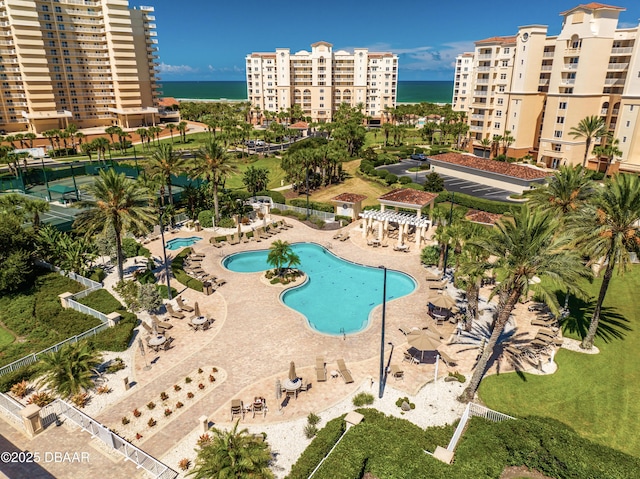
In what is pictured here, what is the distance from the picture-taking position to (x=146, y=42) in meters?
144

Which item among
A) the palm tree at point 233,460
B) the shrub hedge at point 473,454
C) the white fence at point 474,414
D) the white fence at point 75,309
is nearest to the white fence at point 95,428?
the palm tree at point 233,460

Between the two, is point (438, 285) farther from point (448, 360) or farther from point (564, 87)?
point (564, 87)

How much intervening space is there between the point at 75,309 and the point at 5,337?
4.37 m

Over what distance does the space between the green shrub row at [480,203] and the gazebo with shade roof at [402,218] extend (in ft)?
24.3

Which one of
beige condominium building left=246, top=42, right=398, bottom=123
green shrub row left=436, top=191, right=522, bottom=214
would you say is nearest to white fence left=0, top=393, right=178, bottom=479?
green shrub row left=436, top=191, right=522, bottom=214

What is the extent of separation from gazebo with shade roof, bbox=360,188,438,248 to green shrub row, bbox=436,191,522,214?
7.40 m

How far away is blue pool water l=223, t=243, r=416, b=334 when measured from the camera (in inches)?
1282

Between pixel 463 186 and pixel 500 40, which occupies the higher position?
pixel 500 40

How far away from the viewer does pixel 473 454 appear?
722 inches

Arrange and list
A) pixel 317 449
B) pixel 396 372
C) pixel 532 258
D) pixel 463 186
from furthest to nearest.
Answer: pixel 463 186 → pixel 396 372 → pixel 532 258 → pixel 317 449

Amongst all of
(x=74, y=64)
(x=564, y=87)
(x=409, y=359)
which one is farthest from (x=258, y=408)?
(x=74, y=64)

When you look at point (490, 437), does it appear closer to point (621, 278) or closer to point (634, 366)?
point (634, 366)

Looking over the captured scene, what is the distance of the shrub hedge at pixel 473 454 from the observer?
677 inches

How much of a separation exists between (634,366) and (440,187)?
131ft
